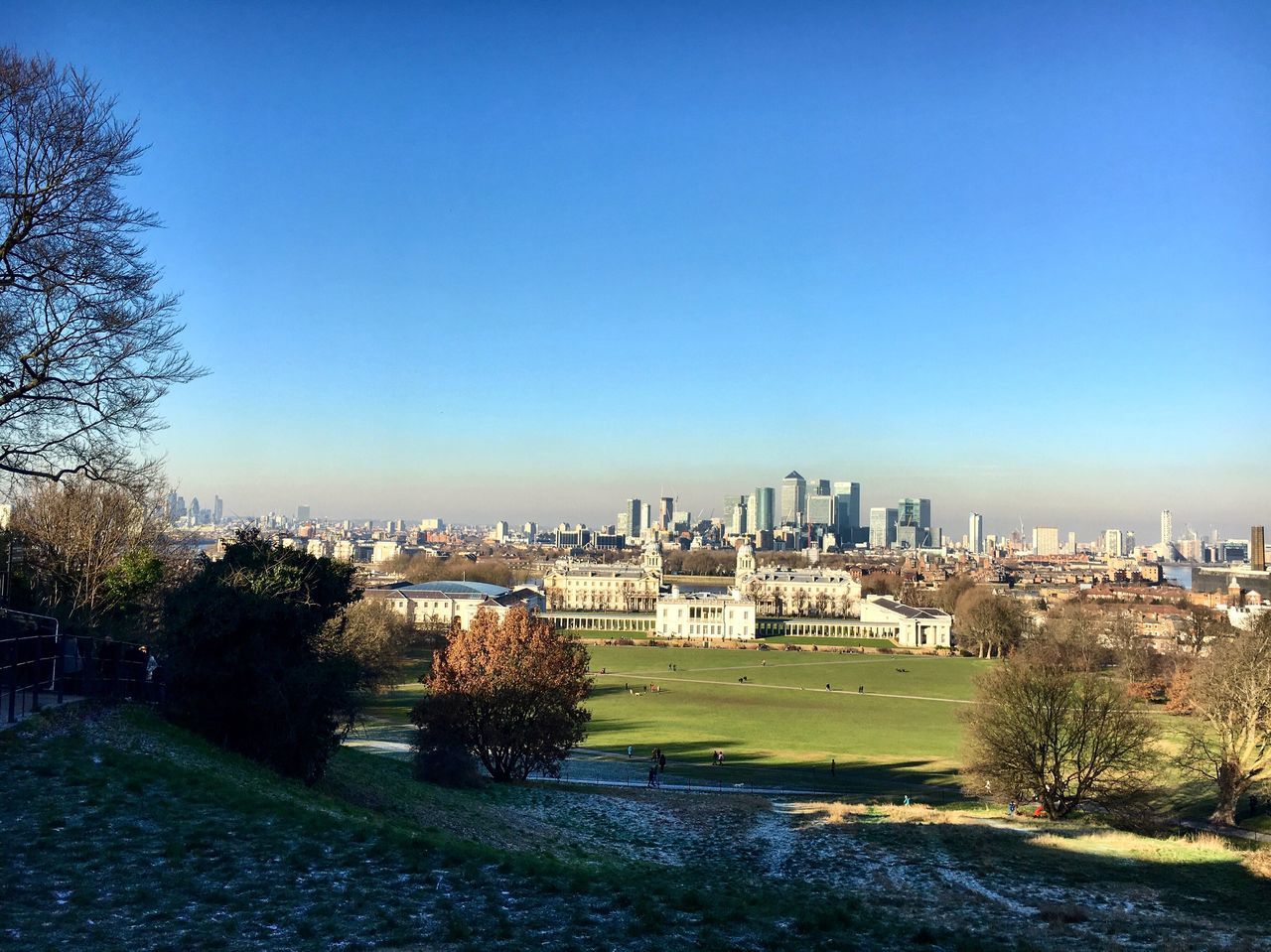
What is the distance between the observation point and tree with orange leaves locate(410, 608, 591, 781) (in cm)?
2619

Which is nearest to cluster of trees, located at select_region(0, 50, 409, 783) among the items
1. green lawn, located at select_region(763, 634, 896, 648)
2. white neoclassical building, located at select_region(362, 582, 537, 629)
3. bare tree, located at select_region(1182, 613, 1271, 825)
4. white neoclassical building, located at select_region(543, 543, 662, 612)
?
bare tree, located at select_region(1182, 613, 1271, 825)

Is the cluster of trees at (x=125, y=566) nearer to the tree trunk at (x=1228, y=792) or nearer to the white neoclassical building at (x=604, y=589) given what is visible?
the tree trunk at (x=1228, y=792)

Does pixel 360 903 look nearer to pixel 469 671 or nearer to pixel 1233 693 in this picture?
pixel 469 671

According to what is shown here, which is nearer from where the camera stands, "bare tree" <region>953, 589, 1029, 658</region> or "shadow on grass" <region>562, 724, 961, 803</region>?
"shadow on grass" <region>562, 724, 961, 803</region>

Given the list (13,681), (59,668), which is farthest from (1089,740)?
(13,681)

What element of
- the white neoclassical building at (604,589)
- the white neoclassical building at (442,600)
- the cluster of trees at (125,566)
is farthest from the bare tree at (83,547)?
the white neoclassical building at (604,589)

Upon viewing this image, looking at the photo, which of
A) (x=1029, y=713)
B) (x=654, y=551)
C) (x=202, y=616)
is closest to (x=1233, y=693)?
(x=1029, y=713)

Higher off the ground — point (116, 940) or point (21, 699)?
point (21, 699)

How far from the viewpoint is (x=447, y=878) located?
9156 millimetres

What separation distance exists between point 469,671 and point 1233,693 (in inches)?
900

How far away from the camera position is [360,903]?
823 cm

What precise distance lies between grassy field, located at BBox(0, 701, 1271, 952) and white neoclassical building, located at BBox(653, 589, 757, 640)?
289 feet

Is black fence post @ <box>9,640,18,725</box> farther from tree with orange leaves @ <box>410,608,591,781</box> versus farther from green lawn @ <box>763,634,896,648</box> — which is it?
green lawn @ <box>763,634,896,648</box>

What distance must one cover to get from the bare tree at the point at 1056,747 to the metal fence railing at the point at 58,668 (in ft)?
71.0
